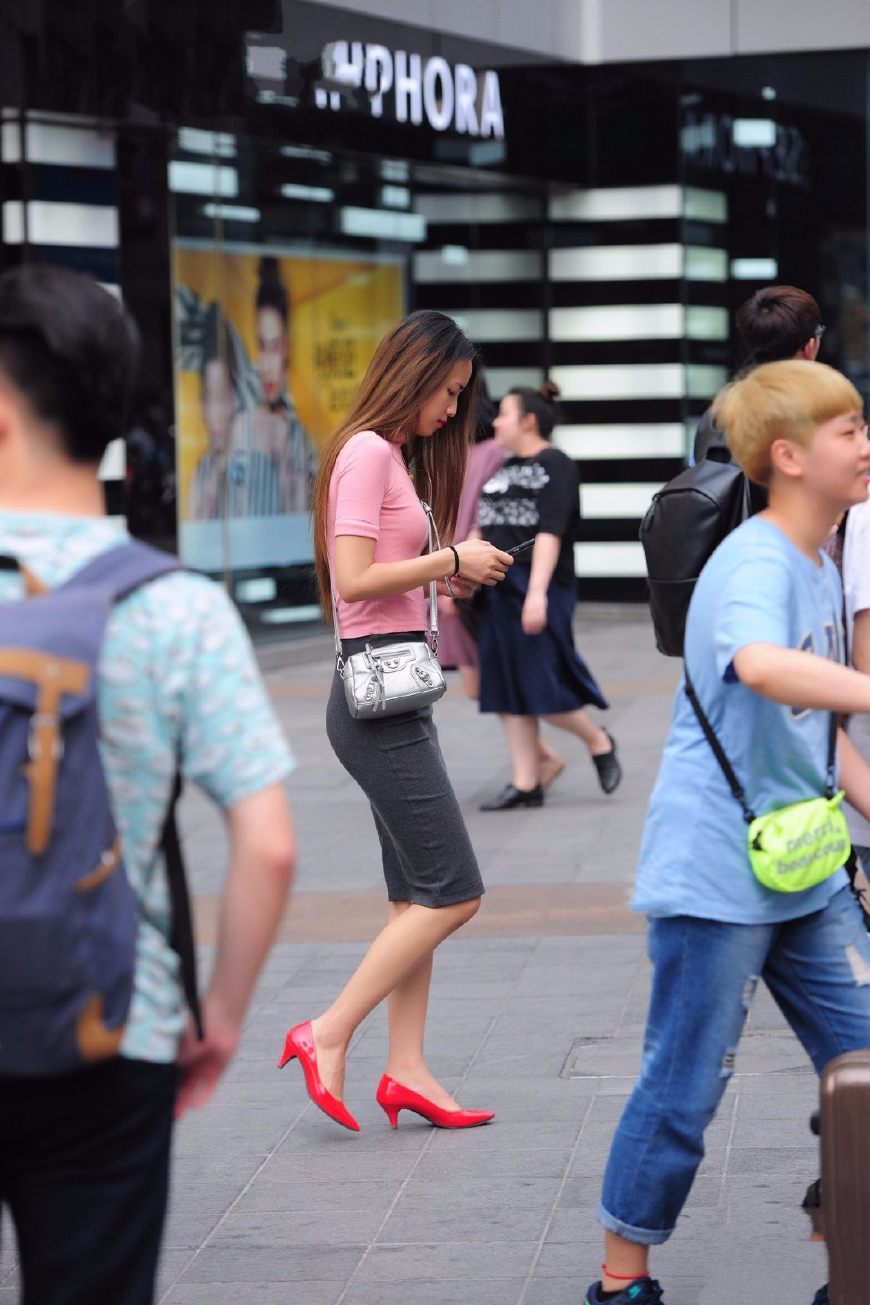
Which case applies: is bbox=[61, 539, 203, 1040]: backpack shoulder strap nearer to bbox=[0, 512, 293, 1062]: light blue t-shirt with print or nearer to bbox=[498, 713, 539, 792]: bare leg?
bbox=[0, 512, 293, 1062]: light blue t-shirt with print

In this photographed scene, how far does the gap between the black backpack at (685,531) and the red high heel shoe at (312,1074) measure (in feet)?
4.74

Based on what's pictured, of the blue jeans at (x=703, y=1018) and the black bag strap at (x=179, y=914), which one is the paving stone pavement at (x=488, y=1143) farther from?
the black bag strap at (x=179, y=914)

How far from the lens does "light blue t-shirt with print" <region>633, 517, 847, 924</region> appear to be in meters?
3.18

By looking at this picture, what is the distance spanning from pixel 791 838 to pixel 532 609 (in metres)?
5.60

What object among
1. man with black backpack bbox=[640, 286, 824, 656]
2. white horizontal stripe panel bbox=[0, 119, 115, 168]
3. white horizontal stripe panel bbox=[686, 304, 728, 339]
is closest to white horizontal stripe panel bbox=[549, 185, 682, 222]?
white horizontal stripe panel bbox=[686, 304, 728, 339]

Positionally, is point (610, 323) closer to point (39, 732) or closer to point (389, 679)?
point (389, 679)

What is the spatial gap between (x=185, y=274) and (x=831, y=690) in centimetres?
1128

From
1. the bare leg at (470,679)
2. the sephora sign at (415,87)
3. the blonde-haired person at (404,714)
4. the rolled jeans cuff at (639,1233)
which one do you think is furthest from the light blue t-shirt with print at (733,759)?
the sephora sign at (415,87)

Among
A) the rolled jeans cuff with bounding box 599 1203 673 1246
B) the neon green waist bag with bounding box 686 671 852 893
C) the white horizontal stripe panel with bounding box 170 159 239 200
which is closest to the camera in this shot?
the neon green waist bag with bounding box 686 671 852 893

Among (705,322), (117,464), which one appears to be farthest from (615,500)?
(117,464)

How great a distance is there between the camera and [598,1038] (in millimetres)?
5516

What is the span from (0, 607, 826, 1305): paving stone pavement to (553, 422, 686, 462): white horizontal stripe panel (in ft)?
32.9

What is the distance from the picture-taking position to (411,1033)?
4914 mm

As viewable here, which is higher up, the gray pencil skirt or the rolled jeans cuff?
the gray pencil skirt
